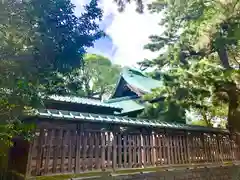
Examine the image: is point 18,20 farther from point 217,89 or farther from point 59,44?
point 217,89

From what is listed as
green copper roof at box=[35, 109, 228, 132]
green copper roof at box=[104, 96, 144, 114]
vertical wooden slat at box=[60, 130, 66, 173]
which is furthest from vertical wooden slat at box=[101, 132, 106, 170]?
green copper roof at box=[104, 96, 144, 114]

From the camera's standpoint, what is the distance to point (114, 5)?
243 inches

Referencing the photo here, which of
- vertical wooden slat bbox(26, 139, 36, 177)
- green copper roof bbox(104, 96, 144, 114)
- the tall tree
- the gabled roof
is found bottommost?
vertical wooden slat bbox(26, 139, 36, 177)

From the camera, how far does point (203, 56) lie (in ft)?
32.4

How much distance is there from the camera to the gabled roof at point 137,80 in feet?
48.5

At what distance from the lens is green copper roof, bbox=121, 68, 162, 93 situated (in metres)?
15.0

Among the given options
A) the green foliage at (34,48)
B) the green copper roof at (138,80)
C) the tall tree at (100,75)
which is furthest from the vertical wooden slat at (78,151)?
the tall tree at (100,75)

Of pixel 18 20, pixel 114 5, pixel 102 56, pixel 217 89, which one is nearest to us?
pixel 18 20

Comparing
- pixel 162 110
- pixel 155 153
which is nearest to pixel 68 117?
pixel 155 153

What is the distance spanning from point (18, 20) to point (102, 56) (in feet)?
74.1

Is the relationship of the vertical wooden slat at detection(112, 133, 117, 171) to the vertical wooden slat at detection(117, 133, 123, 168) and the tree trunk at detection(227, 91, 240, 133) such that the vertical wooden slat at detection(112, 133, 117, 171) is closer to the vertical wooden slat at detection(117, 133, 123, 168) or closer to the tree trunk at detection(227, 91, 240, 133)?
the vertical wooden slat at detection(117, 133, 123, 168)

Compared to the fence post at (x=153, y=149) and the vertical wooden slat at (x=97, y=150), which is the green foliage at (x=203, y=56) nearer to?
the fence post at (x=153, y=149)

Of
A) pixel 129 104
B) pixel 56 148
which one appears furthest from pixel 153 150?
pixel 129 104

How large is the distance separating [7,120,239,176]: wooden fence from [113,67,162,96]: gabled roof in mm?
6704
